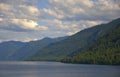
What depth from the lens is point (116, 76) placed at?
17062cm

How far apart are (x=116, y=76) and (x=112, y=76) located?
2.22 metres

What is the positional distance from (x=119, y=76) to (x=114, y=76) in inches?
107

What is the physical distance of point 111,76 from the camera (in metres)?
170

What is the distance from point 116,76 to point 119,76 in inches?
67.1

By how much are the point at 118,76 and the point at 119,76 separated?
26.5 inches

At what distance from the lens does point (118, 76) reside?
170250 mm

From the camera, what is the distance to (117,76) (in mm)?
170500

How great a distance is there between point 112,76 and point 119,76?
3718mm

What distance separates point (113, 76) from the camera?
171m

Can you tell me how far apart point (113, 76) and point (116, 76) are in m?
1.62

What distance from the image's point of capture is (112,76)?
170m

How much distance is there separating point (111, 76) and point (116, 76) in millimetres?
2729

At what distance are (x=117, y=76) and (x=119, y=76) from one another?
1206mm

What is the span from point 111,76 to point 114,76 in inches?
66.3
